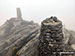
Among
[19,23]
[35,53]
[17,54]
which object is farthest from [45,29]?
[19,23]

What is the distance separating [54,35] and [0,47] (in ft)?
67.5

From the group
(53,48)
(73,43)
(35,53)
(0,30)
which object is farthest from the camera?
(0,30)

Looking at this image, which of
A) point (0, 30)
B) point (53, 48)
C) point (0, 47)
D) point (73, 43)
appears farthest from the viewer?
point (0, 30)

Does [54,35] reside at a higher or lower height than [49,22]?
lower

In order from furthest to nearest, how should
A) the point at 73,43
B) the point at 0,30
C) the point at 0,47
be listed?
the point at 0,30, the point at 0,47, the point at 73,43

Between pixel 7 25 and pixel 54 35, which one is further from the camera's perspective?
pixel 7 25

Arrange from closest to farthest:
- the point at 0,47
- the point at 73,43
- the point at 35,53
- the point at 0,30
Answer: the point at 35,53 < the point at 73,43 < the point at 0,47 < the point at 0,30

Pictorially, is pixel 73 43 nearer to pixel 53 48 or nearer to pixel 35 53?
pixel 35 53

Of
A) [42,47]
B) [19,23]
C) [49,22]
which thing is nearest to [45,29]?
[49,22]

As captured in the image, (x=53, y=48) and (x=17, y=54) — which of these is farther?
(x=17, y=54)

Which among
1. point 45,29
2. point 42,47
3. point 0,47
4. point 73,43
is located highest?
point 45,29

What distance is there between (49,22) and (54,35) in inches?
91.0

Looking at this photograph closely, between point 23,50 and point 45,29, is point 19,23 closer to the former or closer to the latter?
point 23,50

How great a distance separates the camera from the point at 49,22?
71.7 feet
